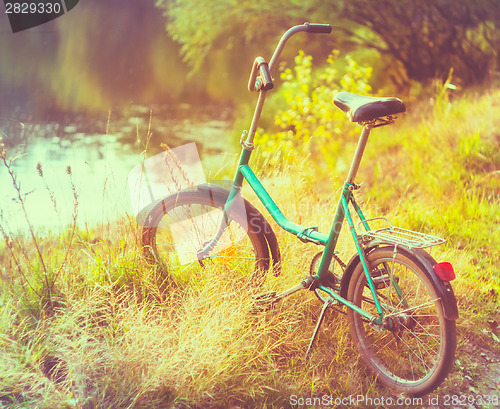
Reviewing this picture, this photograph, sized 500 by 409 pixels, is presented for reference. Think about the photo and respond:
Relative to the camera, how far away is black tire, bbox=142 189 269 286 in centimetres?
274

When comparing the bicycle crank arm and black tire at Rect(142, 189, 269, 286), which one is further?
black tire at Rect(142, 189, 269, 286)

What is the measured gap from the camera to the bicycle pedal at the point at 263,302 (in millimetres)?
2592

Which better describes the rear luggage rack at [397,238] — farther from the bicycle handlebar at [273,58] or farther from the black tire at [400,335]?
the bicycle handlebar at [273,58]

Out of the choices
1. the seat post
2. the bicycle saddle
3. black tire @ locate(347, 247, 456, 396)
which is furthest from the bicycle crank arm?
the bicycle saddle

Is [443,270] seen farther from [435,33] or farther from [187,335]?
[435,33]

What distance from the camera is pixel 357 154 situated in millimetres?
2260

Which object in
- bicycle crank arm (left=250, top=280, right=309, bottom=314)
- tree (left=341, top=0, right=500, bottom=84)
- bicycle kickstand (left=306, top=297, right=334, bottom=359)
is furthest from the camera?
tree (left=341, top=0, right=500, bottom=84)

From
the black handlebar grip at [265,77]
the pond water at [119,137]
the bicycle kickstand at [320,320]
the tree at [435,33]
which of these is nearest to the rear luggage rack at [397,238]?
the bicycle kickstand at [320,320]

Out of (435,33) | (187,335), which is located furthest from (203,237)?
(435,33)

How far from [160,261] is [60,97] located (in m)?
7.33

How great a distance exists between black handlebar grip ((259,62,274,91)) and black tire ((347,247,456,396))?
37.9 inches

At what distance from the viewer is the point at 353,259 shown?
2.33 m

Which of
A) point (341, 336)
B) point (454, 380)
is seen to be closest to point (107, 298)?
point (341, 336)

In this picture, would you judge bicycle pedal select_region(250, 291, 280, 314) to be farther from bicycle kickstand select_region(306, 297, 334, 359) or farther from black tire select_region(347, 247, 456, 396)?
black tire select_region(347, 247, 456, 396)
